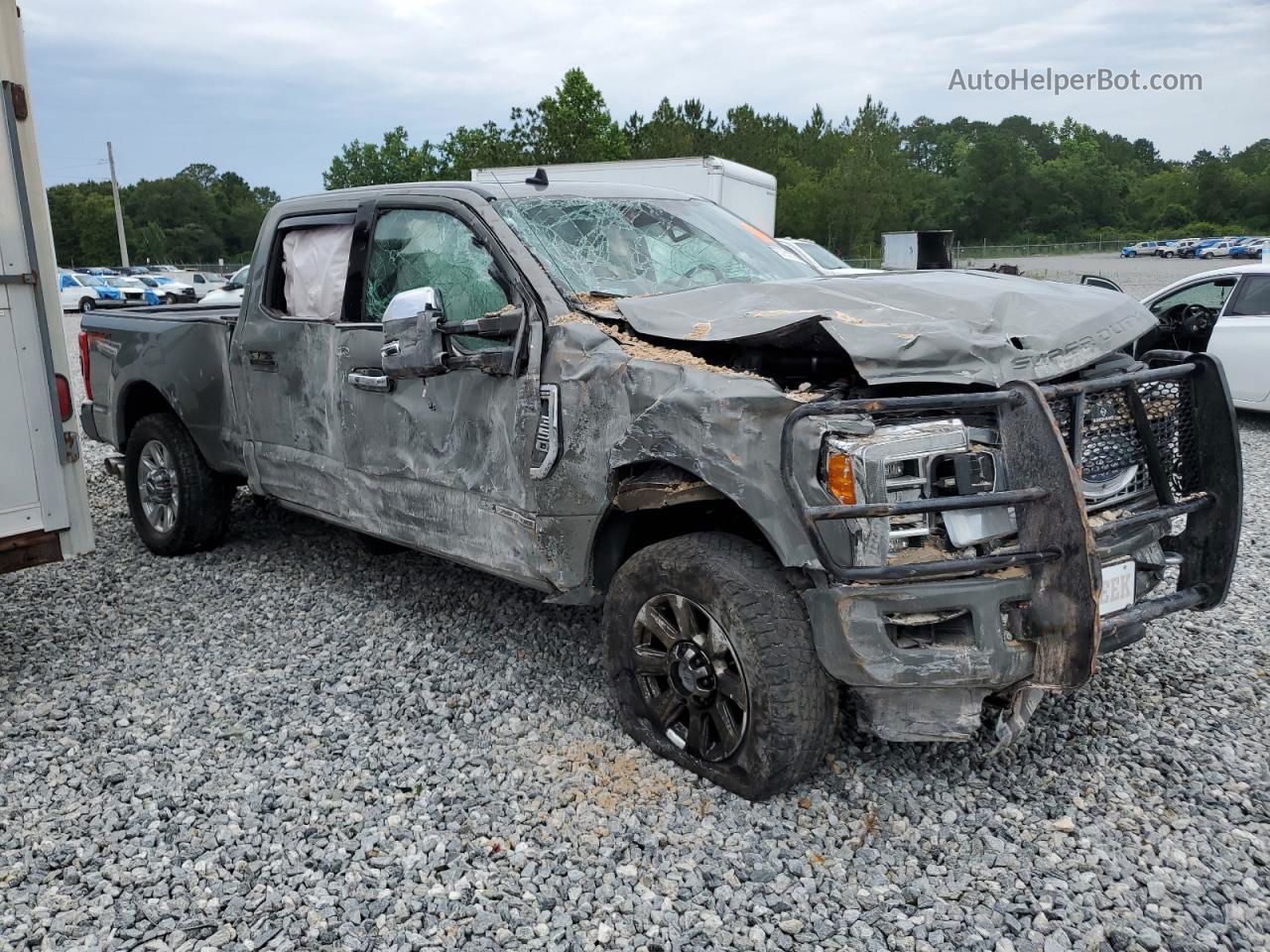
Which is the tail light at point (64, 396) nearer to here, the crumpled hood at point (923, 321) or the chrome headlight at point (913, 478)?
the crumpled hood at point (923, 321)

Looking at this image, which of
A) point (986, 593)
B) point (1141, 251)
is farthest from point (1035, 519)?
point (1141, 251)

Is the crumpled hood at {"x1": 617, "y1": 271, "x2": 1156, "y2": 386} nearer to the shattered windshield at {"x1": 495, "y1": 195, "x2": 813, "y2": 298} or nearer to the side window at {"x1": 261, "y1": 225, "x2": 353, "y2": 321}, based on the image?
the shattered windshield at {"x1": 495, "y1": 195, "x2": 813, "y2": 298}

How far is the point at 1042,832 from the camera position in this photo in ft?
10.1

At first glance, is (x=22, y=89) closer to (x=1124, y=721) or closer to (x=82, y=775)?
(x=82, y=775)

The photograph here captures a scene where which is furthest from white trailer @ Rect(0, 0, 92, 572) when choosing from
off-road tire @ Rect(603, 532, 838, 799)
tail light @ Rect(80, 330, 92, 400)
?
off-road tire @ Rect(603, 532, 838, 799)

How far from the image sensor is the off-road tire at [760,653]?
3025 mm

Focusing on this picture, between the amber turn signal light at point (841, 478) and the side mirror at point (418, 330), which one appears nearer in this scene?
the amber turn signal light at point (841, 478)

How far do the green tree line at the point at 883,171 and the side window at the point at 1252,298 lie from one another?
106ft

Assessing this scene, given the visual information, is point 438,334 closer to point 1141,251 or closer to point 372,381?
point 372,381

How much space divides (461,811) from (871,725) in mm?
1299

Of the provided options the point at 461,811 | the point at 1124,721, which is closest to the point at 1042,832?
the point at 1124,721

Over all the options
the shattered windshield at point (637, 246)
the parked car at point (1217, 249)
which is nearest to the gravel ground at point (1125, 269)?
the parked car at point (1217, 249)

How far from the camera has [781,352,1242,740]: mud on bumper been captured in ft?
9.05

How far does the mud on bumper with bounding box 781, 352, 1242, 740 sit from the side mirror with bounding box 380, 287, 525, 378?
4.13 ft
